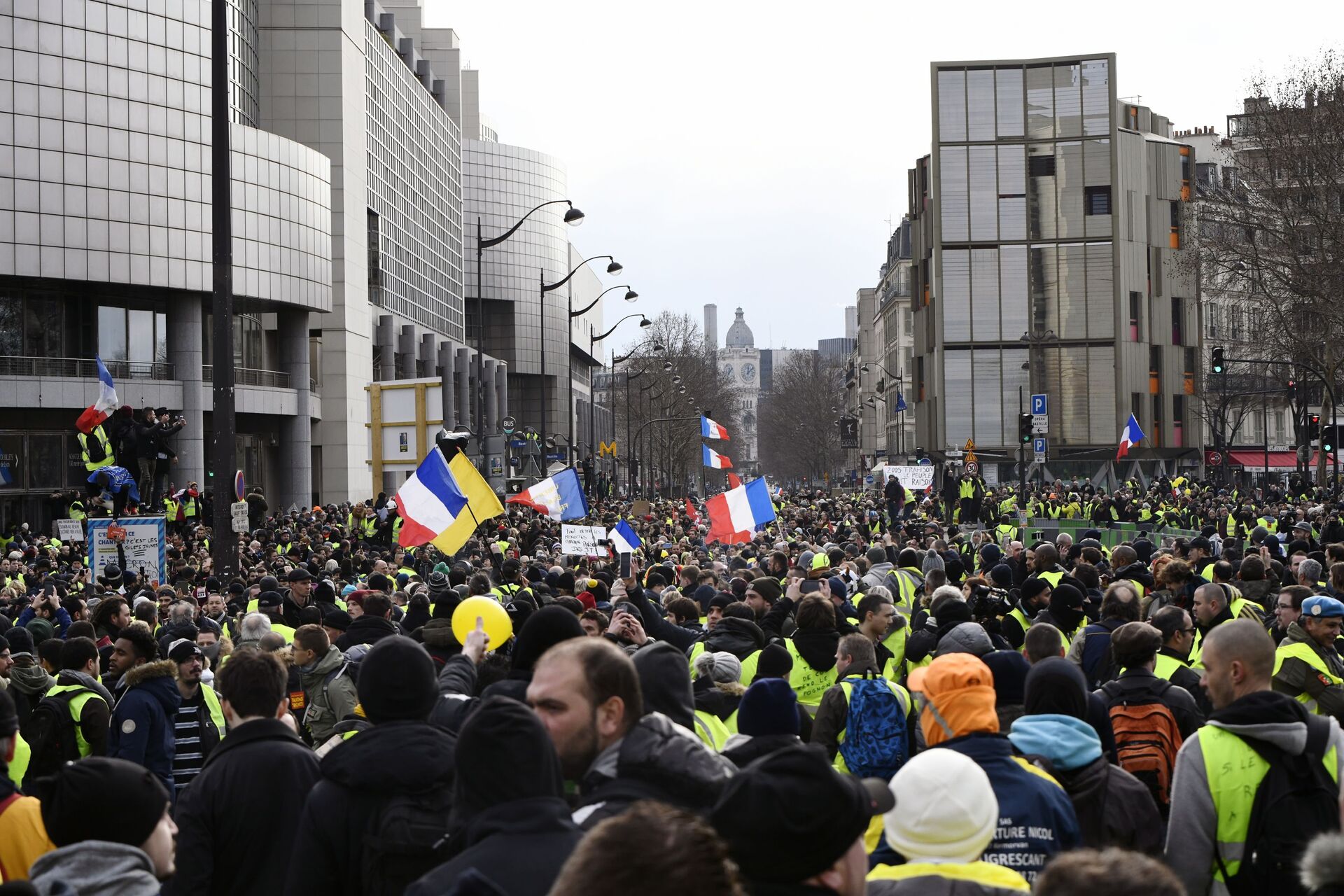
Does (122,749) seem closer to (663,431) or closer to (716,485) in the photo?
(663,431)

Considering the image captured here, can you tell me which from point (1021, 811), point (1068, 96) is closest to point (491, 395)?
point (1068, 96)

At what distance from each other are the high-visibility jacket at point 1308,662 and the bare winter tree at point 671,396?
76874 millimetres

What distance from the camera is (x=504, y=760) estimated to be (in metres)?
3.53

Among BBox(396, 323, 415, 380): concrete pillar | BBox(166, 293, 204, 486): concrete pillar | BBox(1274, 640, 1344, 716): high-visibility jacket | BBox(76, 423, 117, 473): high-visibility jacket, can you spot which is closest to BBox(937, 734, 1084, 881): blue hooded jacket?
BBox(1274, 640, 1344, 716): high-visibility jacket

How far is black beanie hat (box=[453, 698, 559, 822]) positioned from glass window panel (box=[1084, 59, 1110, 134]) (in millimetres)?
67484

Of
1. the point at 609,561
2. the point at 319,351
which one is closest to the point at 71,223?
the point at 319,351

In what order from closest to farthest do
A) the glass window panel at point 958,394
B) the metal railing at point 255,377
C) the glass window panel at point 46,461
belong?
the glass window panel at point 46,461 < the metal railing at point 255,377 < the glass window panel at point 958,394

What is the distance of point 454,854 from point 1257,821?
2.64 meters

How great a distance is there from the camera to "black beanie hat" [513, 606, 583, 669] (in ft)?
18.2

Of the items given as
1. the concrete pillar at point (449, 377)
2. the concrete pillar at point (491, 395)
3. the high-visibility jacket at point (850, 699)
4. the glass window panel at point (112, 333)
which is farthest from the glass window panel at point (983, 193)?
the high-visibility jacket at point (850, 699)

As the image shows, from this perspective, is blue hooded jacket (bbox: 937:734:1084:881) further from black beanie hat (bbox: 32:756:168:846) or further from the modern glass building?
the modern glass building

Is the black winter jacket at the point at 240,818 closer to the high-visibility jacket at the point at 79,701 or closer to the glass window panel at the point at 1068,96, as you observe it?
the high-visibility jacket at the point at 79,701

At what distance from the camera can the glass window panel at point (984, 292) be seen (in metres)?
67.4

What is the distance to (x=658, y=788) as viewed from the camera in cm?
386
